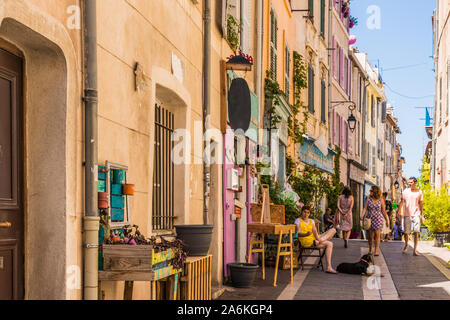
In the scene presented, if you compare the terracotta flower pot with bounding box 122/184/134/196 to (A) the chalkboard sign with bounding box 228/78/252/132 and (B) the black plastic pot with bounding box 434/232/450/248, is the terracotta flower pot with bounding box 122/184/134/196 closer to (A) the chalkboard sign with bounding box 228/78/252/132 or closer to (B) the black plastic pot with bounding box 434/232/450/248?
(A) the chalkboard sign with bounding box 228/78/252/132

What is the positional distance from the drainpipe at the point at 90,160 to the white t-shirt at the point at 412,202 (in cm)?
1068

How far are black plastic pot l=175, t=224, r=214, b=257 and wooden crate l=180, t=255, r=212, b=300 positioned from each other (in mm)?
115

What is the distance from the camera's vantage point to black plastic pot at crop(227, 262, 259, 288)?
9.69m

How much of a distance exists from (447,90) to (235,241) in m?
10.4

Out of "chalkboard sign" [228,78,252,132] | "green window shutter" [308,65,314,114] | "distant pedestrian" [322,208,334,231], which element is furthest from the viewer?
"distant pedestrian" [322,208,334,231]

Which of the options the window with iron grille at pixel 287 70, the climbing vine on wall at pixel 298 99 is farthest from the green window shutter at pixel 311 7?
the window with iron grille at pixel 287 70

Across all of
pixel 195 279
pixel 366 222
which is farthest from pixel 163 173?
pixel 366 222

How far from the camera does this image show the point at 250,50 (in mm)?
12953

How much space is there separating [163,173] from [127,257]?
282 centimetres

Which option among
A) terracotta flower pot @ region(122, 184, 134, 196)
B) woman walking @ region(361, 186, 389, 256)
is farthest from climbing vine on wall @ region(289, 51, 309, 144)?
terracotta flower pot @ region(122, 184, 134, 196)

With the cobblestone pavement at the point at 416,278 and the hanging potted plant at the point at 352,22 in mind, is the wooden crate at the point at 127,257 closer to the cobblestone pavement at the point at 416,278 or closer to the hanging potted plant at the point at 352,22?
the cobblestone pavement at the point at 416,278

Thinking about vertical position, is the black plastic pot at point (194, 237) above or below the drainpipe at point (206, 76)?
below

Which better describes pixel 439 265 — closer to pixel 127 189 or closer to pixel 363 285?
pixel 363 285

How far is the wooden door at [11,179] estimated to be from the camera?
14.5 ft
